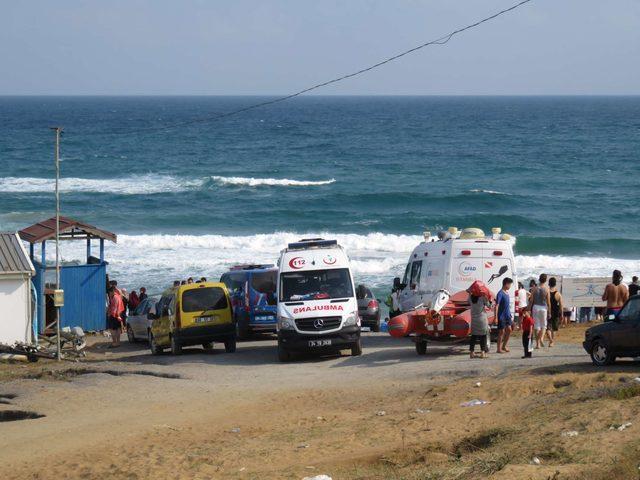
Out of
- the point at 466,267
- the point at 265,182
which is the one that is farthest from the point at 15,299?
the point at 265,182

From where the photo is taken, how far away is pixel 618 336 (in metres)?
16.7

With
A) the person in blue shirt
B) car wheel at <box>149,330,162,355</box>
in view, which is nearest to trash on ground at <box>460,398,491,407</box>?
the person in blue shirt

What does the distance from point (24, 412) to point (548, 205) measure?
152ft

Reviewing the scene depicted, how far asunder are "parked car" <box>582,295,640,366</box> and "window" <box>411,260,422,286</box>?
22.1 ft

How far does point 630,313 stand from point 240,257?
1161 inches

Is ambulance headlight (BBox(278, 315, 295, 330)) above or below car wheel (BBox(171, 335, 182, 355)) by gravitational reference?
above

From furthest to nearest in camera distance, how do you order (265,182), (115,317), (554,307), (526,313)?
1. (265,182)
2. (115,317)
3. (554,307)
4. (526,313)

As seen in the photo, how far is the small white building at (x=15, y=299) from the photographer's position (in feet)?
74.6

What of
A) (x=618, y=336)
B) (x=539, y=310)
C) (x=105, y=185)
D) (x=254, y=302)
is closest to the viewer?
(x=618, y=336)

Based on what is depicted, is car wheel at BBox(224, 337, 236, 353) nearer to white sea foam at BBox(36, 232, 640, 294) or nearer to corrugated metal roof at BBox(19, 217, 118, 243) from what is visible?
corrugated metal roof at BBox(19, 217, 118, 243)

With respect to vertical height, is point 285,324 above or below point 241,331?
above

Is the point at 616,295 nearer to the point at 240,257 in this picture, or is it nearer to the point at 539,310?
the point at 539,310

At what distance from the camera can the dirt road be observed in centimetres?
1308

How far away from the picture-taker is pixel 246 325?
24.9m
